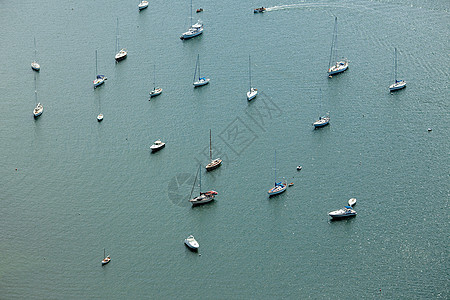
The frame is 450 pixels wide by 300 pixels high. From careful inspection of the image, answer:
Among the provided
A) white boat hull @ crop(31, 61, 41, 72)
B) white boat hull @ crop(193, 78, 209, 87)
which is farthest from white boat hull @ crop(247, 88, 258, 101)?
white boat hull @ crop(31, 61, 41, 72)

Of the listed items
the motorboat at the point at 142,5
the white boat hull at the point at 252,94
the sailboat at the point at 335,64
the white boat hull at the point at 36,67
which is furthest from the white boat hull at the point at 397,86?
the white boat hull at the point at 36,67

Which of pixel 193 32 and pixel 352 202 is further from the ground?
pixel 193 32

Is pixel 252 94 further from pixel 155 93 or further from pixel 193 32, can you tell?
pixel 193 32

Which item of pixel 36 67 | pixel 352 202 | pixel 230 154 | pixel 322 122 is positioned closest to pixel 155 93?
pixel 230 154

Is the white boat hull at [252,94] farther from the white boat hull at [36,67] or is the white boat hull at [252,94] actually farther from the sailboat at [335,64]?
the white boat hull at [36,67]

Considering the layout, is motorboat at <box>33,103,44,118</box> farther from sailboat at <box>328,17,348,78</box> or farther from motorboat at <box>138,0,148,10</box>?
sailboat at <box>328,17,348,78</box>

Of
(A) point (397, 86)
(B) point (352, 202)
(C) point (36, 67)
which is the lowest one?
(B) point (352, 202)

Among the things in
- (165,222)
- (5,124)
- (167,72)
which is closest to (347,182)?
(165,222)
